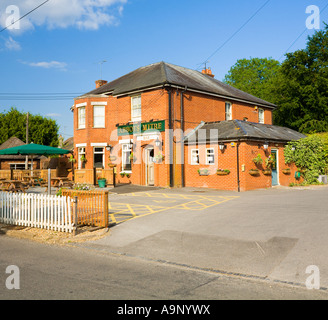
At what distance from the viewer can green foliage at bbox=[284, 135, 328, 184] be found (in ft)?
71.3

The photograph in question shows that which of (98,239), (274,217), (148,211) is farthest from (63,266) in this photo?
(274,217)

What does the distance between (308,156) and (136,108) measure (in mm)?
12259

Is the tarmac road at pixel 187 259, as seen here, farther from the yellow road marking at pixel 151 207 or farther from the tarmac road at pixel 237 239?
the yellow road marking at pixel 151 207

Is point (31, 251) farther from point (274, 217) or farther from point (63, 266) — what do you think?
point (274, 217)

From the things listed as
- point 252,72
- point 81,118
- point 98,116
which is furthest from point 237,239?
point 252,72

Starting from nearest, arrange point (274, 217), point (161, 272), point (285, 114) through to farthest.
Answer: point (161, 272) → point (274, 217) → point (285, 114)

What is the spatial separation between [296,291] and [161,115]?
54.4 ft

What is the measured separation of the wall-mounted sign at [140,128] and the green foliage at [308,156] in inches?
338

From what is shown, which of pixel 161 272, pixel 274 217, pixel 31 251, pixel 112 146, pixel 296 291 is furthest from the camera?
pixel 112 146

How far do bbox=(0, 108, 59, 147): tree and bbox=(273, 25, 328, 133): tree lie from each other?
33.7m

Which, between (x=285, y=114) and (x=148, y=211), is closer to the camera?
(x=148, y=211)

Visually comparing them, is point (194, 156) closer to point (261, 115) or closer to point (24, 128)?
point (261, 115)

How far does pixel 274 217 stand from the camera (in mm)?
10172
